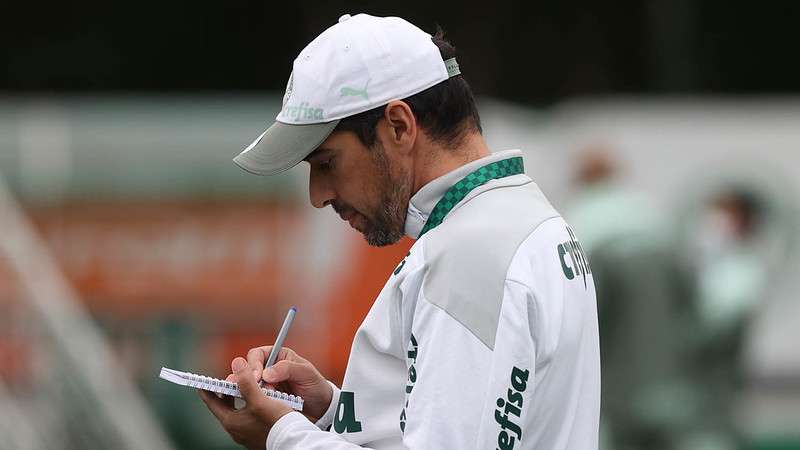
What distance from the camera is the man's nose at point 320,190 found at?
8.73 feet

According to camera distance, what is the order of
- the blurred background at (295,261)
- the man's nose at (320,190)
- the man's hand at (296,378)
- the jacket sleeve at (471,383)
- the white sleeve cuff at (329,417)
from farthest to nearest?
the blurred background at (295,261) → the white sleeve cuff at (329,417) → the man's hand at (296,378) → the man's nose at (320,190) → the jacket sleeve at (471,383)

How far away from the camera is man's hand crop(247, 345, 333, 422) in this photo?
2773 mm

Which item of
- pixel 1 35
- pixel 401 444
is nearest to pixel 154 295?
pixel 1 35

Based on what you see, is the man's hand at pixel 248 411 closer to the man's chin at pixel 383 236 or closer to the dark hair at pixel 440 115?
the man's chin at pixel 383 236

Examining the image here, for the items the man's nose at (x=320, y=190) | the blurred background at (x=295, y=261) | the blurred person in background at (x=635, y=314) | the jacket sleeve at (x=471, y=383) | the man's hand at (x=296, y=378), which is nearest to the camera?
the jacket sleeve at (x=471, y=383)

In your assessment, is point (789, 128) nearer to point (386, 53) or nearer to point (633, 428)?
point (633, 428)

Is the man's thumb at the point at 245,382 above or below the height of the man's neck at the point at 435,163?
→ below

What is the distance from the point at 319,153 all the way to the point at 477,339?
17.6 inches

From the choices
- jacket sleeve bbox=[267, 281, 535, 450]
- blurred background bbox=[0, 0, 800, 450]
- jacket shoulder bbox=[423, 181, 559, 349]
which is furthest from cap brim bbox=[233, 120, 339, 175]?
blurred background bbox=[0, 0, 800, 450]

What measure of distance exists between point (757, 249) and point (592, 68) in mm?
5269

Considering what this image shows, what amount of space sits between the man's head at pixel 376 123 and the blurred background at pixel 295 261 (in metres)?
4.55

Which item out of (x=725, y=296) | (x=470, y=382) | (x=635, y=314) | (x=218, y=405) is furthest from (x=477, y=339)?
(x=725, y=296)

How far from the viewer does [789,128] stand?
32.6 feet

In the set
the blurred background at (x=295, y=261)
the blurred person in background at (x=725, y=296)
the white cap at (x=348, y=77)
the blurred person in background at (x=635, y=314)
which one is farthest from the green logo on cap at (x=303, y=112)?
the blurred person in background at (x=725, y=296)
